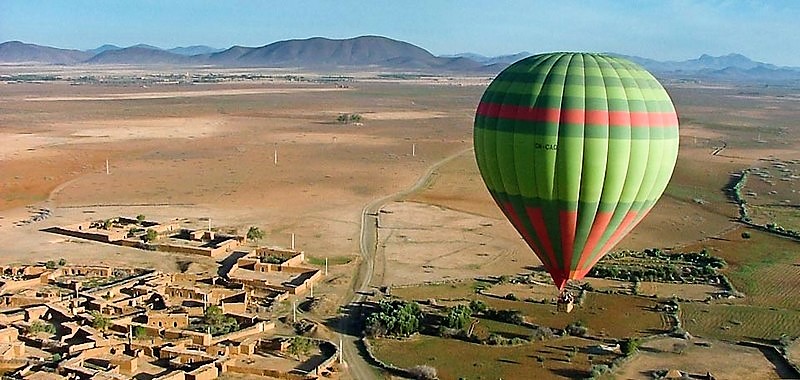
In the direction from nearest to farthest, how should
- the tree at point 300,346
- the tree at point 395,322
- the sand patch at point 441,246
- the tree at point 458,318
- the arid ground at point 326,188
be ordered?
the tree at point 300,346 → the tree at point 395,322 → the tree at point 458,318 → the sand patch at point 441,246 → the arid ground at point 326,188

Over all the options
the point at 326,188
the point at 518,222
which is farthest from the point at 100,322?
the point at 326,188

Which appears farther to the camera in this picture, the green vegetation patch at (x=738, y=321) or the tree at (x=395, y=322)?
the green vegetation patch at (x=738, y=321)

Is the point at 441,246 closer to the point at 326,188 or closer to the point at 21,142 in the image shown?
the point at 326,188

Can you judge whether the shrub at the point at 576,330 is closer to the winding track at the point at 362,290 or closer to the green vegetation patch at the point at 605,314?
the green vegetation patch at the point at 605,314

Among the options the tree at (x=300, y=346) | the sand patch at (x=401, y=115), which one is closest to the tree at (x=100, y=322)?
the tree at (x=300, y=346)

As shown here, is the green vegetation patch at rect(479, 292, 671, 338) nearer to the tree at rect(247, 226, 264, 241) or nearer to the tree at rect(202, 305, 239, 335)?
the tree at rect(202, 305, 239, 335)

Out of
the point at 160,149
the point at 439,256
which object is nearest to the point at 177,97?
the point at 160,149

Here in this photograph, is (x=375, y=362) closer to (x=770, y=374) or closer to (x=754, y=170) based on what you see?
(x=770, y=374)
